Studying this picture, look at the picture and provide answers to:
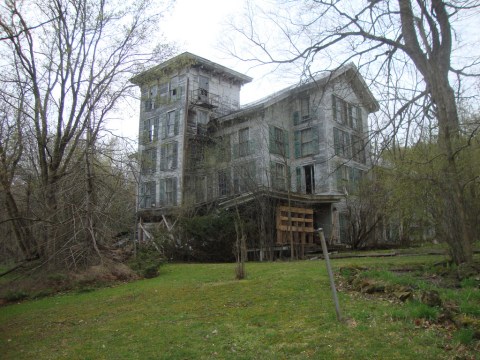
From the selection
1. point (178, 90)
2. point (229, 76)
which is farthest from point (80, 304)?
point (229, 76)

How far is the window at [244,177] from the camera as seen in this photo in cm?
2056

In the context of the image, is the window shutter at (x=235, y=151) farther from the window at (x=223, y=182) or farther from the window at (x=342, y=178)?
the window at (x=342, y=178)

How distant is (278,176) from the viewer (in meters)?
24.9

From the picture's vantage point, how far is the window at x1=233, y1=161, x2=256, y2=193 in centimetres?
2056

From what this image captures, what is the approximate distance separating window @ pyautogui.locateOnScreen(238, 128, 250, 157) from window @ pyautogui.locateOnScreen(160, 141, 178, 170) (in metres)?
4.78

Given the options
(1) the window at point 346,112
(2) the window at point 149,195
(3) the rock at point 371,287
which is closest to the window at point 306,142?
(1) the window at point 346,112

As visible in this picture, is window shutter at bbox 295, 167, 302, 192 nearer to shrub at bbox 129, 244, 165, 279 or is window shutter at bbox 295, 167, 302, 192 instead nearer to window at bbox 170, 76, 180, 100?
window at bbox 170, 76, 180, 100

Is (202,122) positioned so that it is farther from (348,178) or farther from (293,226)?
(293,226)

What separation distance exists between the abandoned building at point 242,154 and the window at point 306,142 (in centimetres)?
6

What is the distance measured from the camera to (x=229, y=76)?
3231 cm

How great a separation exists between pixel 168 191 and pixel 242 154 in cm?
706

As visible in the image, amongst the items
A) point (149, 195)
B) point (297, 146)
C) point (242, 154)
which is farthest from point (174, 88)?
point (297, 146)

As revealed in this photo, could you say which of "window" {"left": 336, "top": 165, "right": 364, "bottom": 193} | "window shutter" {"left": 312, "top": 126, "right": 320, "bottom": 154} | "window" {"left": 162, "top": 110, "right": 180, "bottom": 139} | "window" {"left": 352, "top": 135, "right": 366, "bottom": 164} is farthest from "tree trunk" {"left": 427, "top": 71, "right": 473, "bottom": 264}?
"window" {"left": 162, "top": 110, "right": 180, "bottom": 139}

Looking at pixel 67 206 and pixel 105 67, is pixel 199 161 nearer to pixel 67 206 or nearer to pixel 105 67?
pixel 105 67
